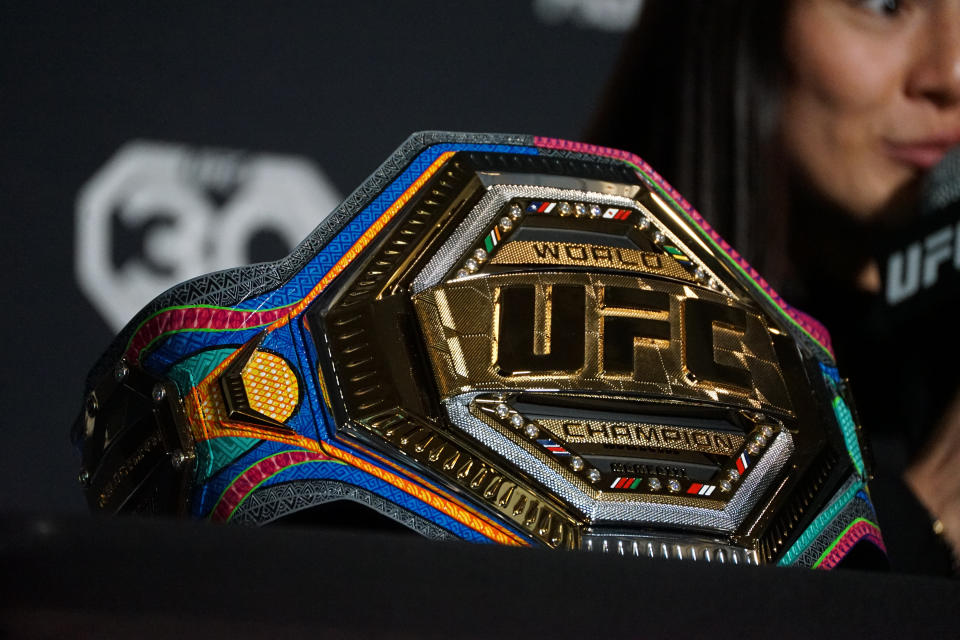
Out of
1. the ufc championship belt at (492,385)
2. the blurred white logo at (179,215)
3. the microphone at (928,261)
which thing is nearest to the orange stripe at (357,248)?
the ufc championship belt at (492,385)

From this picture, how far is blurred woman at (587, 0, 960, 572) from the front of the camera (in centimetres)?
98

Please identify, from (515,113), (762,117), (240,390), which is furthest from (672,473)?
(762,117)

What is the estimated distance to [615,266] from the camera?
421 millimetres

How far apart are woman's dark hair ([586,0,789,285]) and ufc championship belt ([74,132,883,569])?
592mm

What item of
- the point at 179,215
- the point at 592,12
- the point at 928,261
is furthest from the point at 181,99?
the point at 928,261

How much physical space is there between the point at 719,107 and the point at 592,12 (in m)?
0.20

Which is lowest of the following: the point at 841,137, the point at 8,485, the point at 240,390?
the point at 8,485

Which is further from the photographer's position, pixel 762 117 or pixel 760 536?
pixel 762 117

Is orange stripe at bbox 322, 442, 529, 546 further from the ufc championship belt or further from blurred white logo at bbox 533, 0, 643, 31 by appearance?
blurred white logo at bbox 533, 0, 643, 31

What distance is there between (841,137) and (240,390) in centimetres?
83

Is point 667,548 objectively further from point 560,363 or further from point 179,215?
point 179,215

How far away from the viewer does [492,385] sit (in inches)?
15.2

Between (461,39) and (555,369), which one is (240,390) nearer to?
(555,369)

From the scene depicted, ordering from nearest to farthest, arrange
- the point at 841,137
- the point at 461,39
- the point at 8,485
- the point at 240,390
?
the point at 240,390
the point at 8,485
the point at 461,39
the point at 841,137
